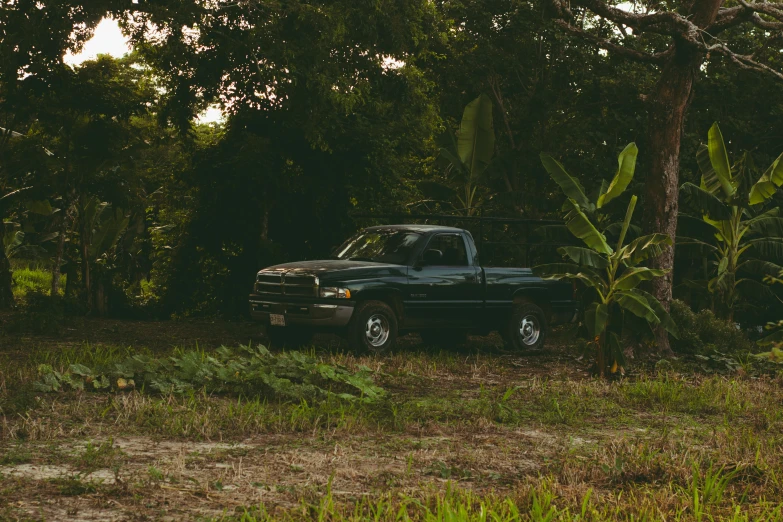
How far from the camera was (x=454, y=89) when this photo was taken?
75.0 feet

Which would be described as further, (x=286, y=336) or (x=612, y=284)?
(x=286, y=336)

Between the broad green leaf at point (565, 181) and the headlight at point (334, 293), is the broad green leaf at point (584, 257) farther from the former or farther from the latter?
the headlight at point (334, 293)

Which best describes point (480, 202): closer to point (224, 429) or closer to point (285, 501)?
point (224, 429)

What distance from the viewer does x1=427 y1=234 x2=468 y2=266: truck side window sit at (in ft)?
47.1

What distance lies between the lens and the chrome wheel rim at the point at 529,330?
15.1m

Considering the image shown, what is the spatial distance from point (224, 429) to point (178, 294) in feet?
40.7

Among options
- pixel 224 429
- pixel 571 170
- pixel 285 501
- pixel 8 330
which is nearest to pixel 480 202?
pixel 571 170

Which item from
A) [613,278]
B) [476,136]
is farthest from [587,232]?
[476,136]

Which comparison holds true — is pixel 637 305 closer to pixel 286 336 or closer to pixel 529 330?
pixel 529 330

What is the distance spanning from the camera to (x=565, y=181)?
42.3 ft

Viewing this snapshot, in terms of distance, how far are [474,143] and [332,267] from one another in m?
8.19

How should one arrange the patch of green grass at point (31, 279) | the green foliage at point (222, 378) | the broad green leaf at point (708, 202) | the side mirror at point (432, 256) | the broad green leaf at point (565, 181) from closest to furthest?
the green foliage at point (222, 378), the broad green leaf at point (565, 181), the side mirror at point (432, 256), the broad green leaf at point (708, 202), the patch of green grass at point (31, 279)

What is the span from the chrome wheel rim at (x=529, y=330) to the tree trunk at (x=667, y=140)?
2303mm

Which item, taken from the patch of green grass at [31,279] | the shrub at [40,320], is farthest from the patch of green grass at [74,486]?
the patch of green grass at [31,279]
